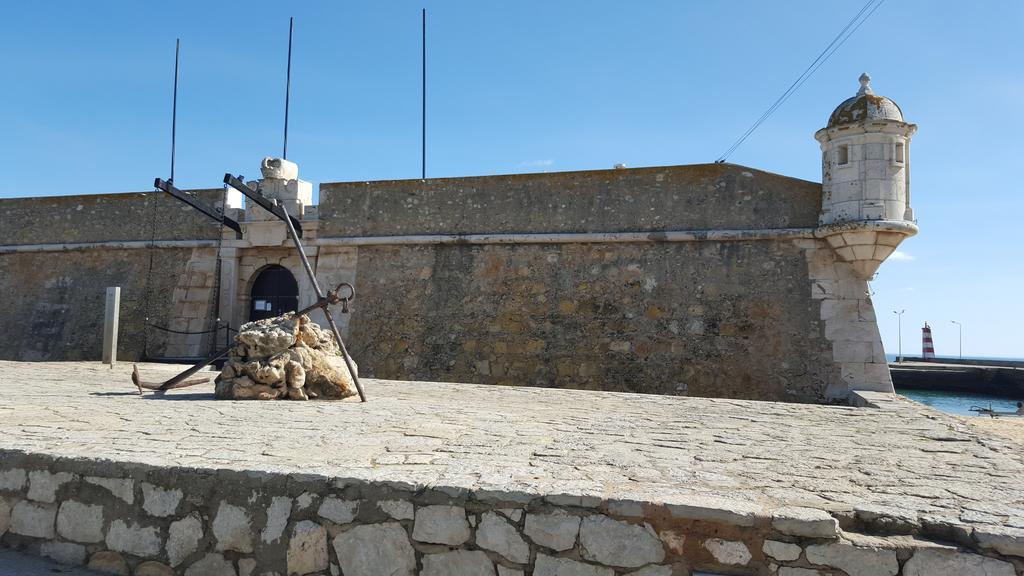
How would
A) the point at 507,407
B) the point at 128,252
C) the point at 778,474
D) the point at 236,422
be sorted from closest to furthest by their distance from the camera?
the point at 778,474 < the point at 236,422 < the point at 507,407 < the point at 128,252

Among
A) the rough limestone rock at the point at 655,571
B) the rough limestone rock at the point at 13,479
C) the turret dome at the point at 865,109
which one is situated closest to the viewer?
the rough limestone rock at the point at 655,571

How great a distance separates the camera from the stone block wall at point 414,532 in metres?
2.32

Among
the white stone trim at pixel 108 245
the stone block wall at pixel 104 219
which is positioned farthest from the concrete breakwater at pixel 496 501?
the stone block wall at pixel 104 219

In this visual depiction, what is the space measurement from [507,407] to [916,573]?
3.72 m

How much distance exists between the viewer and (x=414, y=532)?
8.64 ft

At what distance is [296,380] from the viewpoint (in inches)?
228

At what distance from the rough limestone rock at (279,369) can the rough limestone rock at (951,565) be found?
467cm

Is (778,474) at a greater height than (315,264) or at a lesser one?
lesser

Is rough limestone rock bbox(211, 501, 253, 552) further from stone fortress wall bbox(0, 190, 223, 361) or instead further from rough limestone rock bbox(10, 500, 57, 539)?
stone fortress wall bbox(0, 190, 223, 361)

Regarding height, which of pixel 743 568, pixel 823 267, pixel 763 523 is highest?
pixel 823 267

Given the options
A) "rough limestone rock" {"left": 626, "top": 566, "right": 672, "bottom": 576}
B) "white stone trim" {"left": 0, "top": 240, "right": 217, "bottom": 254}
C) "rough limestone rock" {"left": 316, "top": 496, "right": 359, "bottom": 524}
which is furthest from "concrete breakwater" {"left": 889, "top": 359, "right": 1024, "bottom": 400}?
"rough limestone rock" {"left": 316, "top": 496, "right": 359, "bottom": 524}

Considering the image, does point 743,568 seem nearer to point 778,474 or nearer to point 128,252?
point 778,474

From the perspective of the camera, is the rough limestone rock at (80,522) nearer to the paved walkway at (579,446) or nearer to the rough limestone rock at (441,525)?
the paved walkway at (579,446)

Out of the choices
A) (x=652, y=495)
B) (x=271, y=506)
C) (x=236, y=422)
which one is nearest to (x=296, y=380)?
(x=236, y=422)
